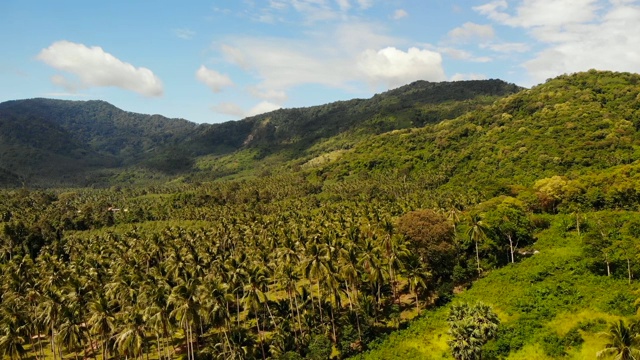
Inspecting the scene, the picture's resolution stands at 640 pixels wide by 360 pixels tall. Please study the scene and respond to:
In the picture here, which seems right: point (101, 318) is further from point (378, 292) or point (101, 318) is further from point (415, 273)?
point (415, 273)

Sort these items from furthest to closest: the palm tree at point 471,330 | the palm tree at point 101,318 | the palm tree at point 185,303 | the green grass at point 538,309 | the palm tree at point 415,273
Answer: the palm tree at point 415,273 → the palm tree at point 101,318 → the green grass at point 538,309 → the palm tree at point 471,330 → the palm tree at point 185,303

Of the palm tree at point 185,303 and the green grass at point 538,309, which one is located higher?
the palm tree at point 185,303

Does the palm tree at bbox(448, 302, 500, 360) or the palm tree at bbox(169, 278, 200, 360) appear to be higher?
the palm tree at bbox(169, 278, 200, 360)

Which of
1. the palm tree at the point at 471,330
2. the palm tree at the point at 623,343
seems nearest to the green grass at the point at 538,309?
→ the palm tree at the point at 471,330

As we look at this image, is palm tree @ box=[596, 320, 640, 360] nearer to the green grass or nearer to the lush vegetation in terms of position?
the lush vegetation

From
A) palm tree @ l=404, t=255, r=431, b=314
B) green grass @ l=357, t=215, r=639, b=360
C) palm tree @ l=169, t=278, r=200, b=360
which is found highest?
palm tree @ l=169, t=278, r=200, b=360

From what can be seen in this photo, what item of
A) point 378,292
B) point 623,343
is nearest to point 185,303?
point 378,292

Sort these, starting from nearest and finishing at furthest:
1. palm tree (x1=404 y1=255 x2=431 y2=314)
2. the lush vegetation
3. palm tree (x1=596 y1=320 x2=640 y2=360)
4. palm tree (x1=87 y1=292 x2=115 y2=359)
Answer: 1. palm tree (x1=596 y1=320 x2=640 y2=360)
2. the lush vegetation
3. palm tree (x1=87 y1=292 x2=115 y2=359)
4. palm tree (x1=404 y1=255 x2=431 y2=314)

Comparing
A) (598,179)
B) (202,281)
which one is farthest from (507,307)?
(598,179)

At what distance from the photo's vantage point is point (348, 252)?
3123 inches

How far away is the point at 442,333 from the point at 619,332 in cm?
3131

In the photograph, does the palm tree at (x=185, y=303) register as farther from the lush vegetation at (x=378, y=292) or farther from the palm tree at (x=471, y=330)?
the palm tree at (x=471, y=330)

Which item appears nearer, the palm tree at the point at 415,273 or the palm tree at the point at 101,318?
the palm tree at the point at 101,318

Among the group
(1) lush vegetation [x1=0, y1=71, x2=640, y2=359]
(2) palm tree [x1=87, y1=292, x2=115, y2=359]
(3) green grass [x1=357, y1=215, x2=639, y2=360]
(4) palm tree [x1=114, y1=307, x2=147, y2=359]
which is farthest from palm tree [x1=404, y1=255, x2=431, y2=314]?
(2) palm tree [x1=87, y1=292, x2=115, y2=359]
